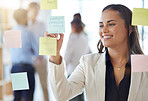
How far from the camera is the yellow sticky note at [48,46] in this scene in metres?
1.12

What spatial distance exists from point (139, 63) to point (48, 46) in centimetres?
59

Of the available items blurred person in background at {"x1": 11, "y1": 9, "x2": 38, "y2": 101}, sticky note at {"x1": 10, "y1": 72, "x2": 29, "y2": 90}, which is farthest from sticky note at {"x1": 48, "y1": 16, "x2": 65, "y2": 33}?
sticky note at {"x1": 10, "y1": 72, "x2": 29, "y2": 90}

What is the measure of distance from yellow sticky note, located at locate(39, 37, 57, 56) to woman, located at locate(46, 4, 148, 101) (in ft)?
0.11

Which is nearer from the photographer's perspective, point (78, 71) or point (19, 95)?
point (78, 71)

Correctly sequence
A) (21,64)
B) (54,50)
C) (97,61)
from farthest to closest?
(21,64)
(97,61)
(54,50)

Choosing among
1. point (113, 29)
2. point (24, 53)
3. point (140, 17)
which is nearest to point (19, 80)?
point (24, 53)

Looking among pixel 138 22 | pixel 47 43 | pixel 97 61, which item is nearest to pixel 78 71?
pixel 97 61

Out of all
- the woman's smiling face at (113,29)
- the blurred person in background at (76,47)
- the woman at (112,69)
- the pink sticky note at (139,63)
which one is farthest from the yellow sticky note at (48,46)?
the pink sticky note at (139,63)

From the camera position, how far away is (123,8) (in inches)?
45.2

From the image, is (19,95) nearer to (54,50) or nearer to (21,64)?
(21,64)

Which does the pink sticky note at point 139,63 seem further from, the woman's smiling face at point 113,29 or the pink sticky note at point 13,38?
the pink sticky note at point 13,38

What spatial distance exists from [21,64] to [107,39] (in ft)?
2.08

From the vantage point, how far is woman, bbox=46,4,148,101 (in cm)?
113

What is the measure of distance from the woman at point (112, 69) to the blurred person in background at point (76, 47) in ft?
0.25
